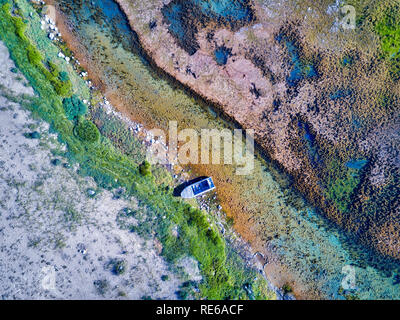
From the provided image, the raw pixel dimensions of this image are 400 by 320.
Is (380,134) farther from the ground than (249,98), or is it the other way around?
(249,98)

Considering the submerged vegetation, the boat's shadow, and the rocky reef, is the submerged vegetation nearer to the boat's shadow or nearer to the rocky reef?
the boat's shadow

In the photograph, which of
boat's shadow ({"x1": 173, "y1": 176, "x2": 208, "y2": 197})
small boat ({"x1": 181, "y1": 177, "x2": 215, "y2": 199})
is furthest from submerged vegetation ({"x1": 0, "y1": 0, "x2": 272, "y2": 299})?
small boat ({"x1": 181, "y1": 177, "x2": 215, "y2": 199})

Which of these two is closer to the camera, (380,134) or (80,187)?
(80,187)

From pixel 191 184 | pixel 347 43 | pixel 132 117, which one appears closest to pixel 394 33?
pixel 347 43

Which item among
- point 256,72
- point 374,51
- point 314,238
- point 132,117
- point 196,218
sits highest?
point 374,51

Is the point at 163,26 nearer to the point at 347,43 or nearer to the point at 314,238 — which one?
the point at 347,43

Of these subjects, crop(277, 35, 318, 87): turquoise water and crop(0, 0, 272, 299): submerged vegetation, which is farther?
crop(277, 35, 318, 87): turquoise water

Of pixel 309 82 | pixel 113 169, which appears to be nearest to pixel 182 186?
pixel 113 169
